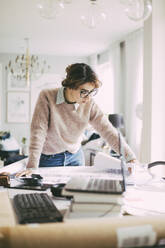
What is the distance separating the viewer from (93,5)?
8.52 ft

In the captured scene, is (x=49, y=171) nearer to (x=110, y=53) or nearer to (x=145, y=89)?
(x=145, y=89)

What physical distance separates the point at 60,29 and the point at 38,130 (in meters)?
3.88

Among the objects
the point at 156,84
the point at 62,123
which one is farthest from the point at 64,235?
the point at 156,84

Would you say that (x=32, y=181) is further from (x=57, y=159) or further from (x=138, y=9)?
(x=138, y=9)

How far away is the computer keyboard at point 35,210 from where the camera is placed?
95cm

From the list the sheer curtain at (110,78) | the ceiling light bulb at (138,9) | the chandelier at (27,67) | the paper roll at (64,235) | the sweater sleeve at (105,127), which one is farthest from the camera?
the sheer curtain at (110,78)

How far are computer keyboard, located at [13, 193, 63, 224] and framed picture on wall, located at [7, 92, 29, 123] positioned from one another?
6752 millimetres

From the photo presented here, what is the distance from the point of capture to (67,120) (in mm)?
2061

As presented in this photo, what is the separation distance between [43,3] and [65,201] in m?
1.76

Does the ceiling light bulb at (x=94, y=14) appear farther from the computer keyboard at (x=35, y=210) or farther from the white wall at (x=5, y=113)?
the white wall at (x=5, y=113)

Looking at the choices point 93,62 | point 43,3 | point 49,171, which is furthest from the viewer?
point 93,62

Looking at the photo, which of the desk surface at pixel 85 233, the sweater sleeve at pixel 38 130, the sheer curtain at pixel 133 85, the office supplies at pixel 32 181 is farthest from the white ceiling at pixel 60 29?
the desk surface at pixel 85 233

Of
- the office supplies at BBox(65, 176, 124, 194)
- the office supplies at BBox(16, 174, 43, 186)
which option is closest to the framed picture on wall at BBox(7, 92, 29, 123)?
the office supplies at BBox(16, 174, 43, 186)

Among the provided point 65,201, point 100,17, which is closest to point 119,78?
point 100,17
